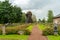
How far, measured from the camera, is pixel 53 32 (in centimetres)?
2750

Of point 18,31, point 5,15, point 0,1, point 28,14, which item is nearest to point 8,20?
point 5,15

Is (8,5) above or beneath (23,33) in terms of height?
above

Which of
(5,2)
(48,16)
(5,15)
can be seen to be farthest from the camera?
(48,16)

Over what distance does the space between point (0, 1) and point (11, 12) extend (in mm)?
7822

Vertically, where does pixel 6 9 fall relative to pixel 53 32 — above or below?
above

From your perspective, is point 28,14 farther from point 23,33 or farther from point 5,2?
point 23,33

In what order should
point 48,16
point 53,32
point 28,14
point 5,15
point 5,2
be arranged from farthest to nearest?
point 48,16 < point 28,14 < point 5,2 < point 5,15 < point 53,32

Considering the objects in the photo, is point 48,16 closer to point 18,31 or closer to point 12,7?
point 12,7

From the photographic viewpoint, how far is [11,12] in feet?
240

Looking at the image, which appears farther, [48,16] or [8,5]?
[48,16]

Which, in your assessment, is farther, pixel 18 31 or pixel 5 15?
pixel 5 15

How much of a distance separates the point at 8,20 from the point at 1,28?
142 ft

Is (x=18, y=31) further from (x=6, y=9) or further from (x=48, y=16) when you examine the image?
(x=48, y=16)

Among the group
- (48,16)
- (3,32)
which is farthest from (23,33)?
Answer: (48,16)
